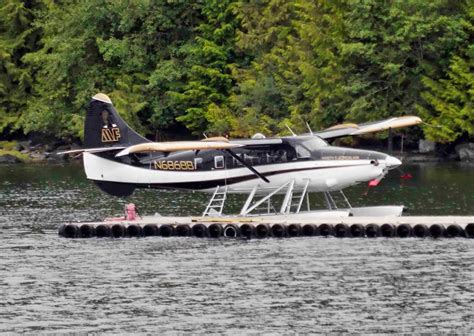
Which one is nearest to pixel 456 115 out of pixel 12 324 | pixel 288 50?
pixel 288 50

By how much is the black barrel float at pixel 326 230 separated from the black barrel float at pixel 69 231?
23.3 ft

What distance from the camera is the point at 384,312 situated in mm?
35781

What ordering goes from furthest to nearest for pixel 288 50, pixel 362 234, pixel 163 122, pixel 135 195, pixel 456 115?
pixel 163 122, pixel 288 50, pixel 456 115, pixel 135 195, pixel 362 234

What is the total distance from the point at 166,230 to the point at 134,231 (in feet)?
3.14

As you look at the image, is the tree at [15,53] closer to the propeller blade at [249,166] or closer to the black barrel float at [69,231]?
the black barrel float at [69,231]

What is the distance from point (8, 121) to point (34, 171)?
1372 cm

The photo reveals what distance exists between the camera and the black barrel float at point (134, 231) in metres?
47.2

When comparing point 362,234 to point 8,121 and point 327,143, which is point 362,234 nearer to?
point 327,143

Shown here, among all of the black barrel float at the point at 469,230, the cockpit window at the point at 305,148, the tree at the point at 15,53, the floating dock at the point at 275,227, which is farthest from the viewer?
the tree at the point at 15,53

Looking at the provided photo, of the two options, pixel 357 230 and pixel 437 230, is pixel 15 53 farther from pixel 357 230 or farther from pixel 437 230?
pixel 437 230

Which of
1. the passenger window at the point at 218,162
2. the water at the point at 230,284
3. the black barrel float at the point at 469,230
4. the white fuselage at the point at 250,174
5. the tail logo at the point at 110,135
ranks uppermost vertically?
the tail logo at the point at 110,135

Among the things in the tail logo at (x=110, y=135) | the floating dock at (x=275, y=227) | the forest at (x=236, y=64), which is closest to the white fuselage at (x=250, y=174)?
the tail logo at (x=110, y=135)

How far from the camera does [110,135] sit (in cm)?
4956

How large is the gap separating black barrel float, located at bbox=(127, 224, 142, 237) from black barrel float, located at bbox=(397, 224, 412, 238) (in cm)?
746
